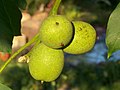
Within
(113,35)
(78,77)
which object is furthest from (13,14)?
(78,77)

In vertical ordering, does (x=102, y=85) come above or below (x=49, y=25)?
below

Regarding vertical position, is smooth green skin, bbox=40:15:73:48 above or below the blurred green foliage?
above

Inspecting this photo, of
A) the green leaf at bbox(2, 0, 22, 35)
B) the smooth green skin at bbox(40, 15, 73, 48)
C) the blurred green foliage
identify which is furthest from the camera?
the blurred green foliage

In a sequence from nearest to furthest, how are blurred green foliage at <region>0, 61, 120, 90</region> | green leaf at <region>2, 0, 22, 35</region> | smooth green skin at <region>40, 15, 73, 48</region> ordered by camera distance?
smooth green skin at <region>40, 15, 73, 48</region>, green leaf at <region>2, 0, 22, 35</region>, blurred green foliage at <region>0, 61, 120, 90</region>

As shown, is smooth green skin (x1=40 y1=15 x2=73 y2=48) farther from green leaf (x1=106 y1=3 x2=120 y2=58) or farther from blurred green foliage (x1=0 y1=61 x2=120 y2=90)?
blurred green foliage (x1=0 y1=61 x2=120 y2=90)

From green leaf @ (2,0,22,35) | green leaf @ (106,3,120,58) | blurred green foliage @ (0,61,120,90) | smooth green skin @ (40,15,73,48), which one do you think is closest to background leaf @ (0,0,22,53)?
green leaf @ (2,0,22,35)

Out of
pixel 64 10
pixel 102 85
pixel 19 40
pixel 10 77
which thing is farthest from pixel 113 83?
pixel 64 10

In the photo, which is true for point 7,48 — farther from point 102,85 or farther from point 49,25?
point 102,85
